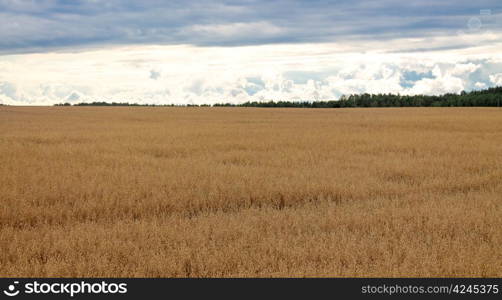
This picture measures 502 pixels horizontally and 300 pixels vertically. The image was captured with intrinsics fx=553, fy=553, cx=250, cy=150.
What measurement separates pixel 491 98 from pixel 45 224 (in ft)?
396

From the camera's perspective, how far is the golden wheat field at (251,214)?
7.70 meters

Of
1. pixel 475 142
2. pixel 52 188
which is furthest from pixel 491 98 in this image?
pixel 52 188

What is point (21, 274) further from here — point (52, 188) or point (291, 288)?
point (52, 188)

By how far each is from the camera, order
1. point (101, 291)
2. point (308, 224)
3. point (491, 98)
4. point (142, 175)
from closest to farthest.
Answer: point (101, 291), point (308, 224), point (142, 175), point (491, 98)

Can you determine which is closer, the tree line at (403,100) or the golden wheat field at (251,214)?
the golden wheat field at (251,214)

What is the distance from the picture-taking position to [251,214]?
1122 centimetres

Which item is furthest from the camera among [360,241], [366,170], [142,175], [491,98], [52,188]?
[491,98]

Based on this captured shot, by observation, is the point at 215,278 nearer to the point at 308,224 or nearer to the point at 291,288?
the point at 291,288

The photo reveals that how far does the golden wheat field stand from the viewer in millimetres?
7699

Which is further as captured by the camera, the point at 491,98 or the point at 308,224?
the point at 491,98

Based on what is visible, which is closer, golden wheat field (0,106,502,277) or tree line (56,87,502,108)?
golden wheat field (0,106,502,277)

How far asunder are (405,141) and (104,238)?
828 inches

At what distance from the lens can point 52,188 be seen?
13359mm

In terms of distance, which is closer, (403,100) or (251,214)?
(251,214)
